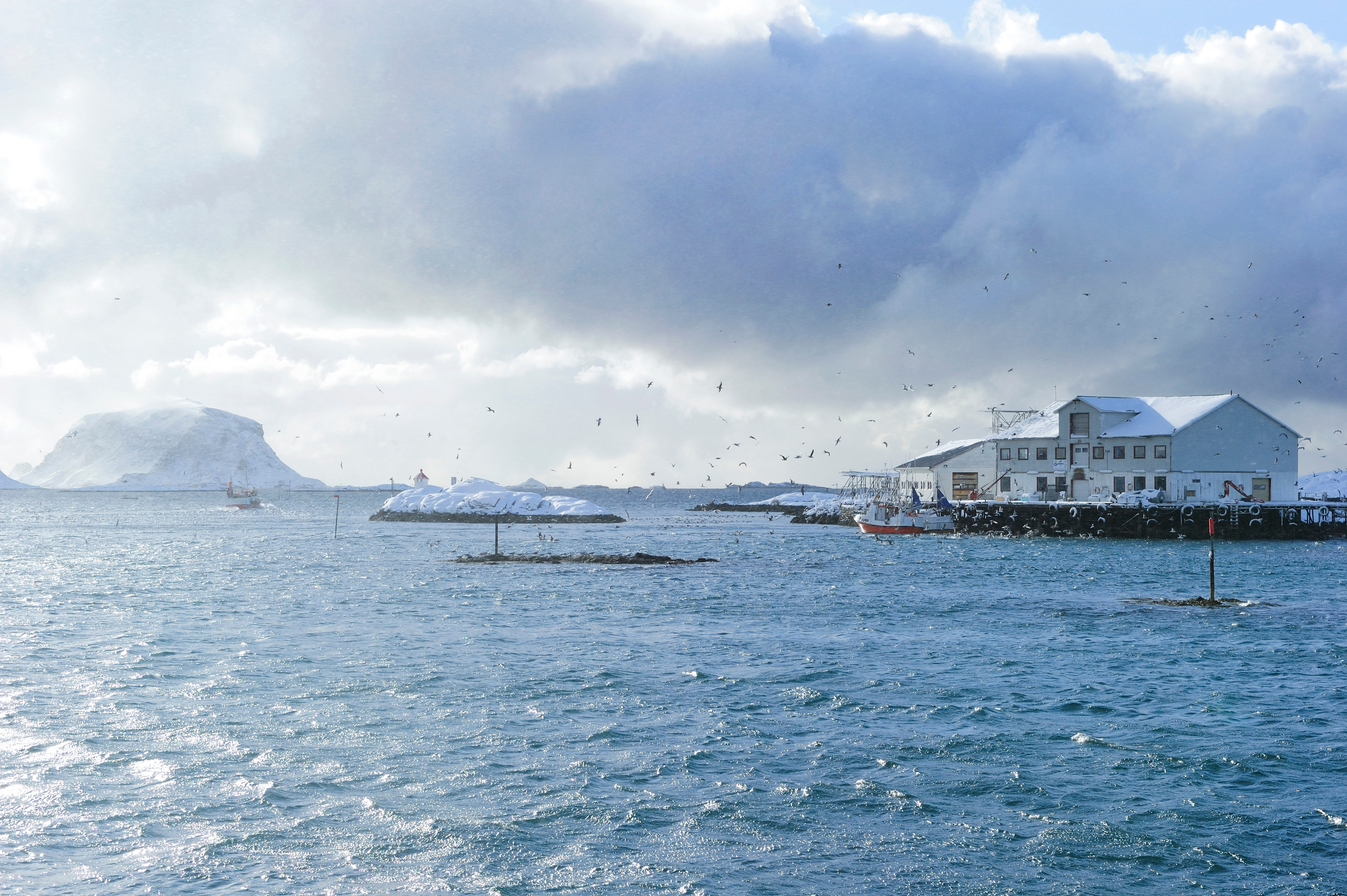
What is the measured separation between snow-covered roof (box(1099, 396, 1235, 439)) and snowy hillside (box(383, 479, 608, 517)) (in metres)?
64.3

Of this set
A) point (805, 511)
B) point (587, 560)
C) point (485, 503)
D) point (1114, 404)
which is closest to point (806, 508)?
point (805, 511)

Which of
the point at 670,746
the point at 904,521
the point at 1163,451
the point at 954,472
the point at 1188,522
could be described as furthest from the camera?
the point at 954,472

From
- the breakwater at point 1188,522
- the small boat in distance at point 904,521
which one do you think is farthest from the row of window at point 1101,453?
the small boat in distance at point 904,521

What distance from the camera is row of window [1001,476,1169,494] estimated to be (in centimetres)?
8725

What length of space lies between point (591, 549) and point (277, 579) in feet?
93.9

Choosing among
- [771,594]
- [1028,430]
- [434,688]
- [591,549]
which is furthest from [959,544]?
[434,688]

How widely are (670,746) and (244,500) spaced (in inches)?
7454

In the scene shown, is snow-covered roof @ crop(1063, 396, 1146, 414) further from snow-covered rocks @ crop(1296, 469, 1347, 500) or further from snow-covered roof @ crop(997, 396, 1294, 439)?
snow-covered rocks @ crop(1296, 469, 1347, 500)

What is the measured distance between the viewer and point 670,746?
58.7ft

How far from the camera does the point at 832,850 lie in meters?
13.1

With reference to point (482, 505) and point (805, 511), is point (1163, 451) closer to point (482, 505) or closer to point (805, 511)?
point (805, 511)

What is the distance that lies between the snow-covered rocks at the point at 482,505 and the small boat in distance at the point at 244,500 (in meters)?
55.3

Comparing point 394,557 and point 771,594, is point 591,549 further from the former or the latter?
point 771,594

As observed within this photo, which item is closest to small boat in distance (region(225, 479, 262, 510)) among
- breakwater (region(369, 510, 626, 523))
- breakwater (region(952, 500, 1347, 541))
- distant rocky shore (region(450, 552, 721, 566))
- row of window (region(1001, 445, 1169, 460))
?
breakwater (region(369, 510, 626, 523))
